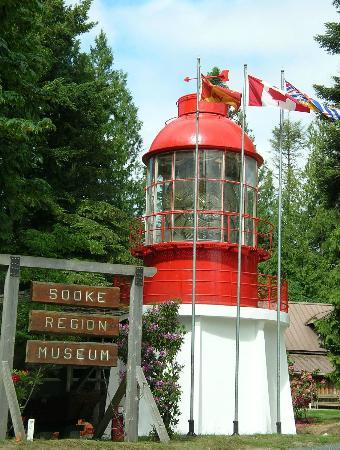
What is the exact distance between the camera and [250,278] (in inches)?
768

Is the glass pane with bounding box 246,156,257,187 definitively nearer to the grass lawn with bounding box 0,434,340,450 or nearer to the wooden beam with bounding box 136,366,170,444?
the grass lawn with bounding box 0,434,340,450

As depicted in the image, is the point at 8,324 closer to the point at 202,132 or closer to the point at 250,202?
the point at 202,132

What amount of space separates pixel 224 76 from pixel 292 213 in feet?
107

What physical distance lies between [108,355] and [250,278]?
6.24 meters

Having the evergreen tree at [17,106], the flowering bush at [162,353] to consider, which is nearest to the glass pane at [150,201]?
the evergreen tree at [17,106]

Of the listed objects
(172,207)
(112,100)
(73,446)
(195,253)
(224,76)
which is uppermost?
(112,100)

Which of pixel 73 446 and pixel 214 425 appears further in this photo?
pixel 214 425

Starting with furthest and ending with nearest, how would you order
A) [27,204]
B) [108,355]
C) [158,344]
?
[27,204] → [158,344] → [108,355]

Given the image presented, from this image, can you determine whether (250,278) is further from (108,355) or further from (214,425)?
(108,355)

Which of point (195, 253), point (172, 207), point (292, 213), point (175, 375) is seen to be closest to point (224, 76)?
point (172, 207)

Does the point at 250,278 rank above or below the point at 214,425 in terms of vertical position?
above

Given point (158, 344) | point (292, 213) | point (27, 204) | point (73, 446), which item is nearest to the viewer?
point (73, 446)

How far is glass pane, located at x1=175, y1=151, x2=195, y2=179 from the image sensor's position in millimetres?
19188

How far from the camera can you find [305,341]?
120ft
